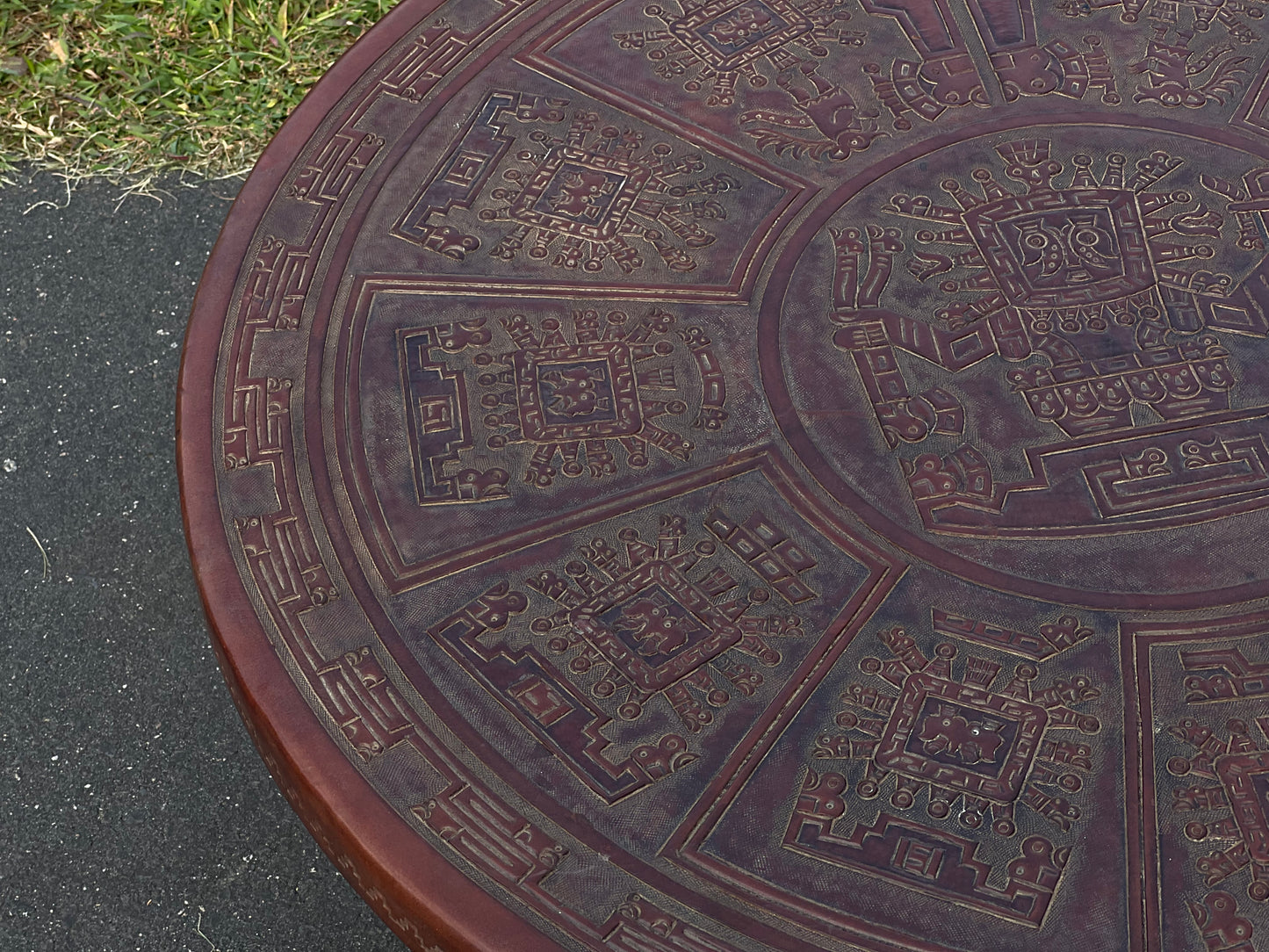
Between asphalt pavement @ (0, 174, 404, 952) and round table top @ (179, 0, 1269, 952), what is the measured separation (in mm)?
1024

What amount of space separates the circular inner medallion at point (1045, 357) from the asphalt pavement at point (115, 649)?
5.03 feet

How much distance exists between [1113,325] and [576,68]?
1.24 metres

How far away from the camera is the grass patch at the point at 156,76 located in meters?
4.12

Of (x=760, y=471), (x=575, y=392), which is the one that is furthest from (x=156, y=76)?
(x=760, y=471)

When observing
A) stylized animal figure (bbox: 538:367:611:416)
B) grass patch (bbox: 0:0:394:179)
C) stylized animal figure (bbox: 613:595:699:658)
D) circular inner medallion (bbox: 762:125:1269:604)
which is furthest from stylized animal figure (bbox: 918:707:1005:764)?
grass patch (bbox: 0:0:394:179)

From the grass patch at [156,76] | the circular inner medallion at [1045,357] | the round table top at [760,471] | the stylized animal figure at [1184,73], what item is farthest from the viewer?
the grass patch at [156,76]

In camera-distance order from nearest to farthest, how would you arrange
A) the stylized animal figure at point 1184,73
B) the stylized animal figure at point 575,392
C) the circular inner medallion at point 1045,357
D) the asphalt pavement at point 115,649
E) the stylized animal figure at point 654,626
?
the stylized animal figure at point 654,626
the circular inner medallion at point 1045,357
the stylized animal figure at point 575,392
the stylized animal figure at point 1184,73
the asphalt pavement at point 115,649

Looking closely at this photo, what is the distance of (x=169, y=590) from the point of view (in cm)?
330

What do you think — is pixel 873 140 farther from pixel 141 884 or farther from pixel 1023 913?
pixel 141 884

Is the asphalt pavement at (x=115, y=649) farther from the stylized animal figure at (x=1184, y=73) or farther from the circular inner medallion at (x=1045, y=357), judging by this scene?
the stylized animal figure at (x=1184, y=73)

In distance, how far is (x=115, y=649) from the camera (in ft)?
10.5

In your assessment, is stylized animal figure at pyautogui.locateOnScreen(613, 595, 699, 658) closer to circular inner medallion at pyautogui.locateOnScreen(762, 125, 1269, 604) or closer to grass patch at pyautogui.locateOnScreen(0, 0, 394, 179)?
circular inner medallion at pyautogui.locateOnScreen(762, 125, 1269, 604)

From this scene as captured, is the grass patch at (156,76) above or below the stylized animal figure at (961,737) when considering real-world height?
below

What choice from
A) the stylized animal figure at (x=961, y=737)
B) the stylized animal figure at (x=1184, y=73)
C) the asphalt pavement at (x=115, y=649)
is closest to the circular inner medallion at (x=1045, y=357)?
the stylized animal figure at (x=1184, y=73)
